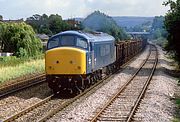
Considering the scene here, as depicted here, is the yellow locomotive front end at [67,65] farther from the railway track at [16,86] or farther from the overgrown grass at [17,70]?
the overgrown grass at [17,70]

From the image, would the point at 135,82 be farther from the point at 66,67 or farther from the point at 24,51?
the point at 24,51

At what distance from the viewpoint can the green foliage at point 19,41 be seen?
2071 inches

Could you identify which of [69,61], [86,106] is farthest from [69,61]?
[86,106]

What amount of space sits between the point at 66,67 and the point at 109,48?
9.07 meters

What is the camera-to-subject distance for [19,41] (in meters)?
53.4

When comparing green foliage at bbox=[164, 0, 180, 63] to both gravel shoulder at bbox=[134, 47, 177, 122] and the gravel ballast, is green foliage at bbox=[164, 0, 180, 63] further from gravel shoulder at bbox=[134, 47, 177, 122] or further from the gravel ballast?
the gravel ballast

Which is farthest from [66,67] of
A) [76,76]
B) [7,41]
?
[7,41]

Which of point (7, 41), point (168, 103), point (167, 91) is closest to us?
point (168, 103)

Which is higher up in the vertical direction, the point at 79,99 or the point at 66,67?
the point at 66,67

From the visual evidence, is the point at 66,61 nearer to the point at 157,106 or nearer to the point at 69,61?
the point at 69,61

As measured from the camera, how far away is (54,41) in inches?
813

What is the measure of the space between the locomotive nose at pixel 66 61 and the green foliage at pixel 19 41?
31.5m

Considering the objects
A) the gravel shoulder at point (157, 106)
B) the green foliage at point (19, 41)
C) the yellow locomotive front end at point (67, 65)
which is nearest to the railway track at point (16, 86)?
the yellow locomotive front end at point (67, 65)

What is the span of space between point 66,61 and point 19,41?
114ft
